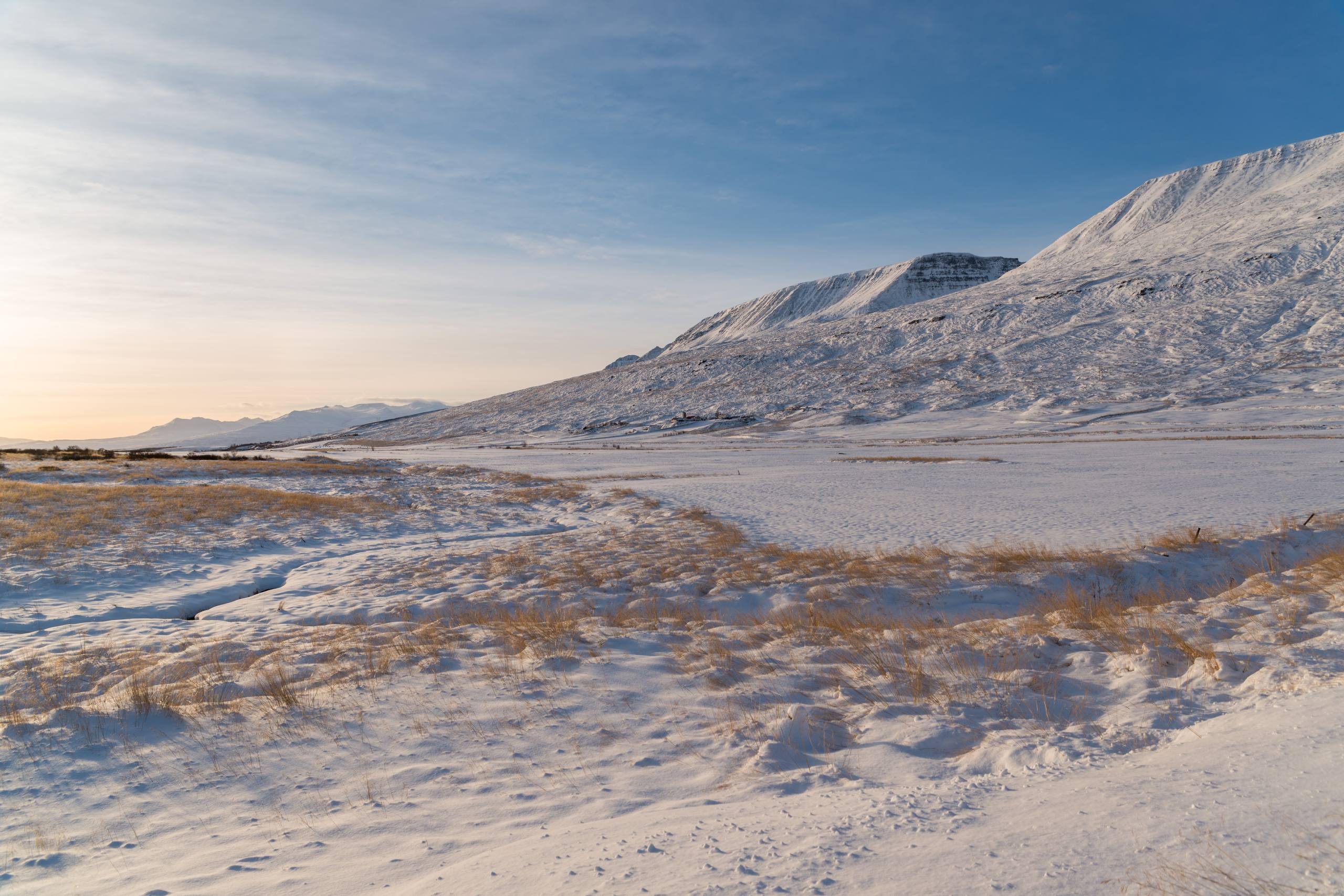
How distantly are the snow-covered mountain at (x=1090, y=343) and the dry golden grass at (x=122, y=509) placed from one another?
6846 centimetres

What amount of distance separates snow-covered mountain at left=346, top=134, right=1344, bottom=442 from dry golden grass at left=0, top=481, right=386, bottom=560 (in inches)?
2695

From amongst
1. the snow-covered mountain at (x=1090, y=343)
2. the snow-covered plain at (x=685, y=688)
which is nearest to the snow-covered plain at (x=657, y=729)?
the snow-covered plain at (x=685, y=688)

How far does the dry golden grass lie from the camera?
50.3 ft

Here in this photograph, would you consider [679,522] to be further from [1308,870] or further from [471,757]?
[1308,870]

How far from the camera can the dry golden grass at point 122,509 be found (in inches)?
603

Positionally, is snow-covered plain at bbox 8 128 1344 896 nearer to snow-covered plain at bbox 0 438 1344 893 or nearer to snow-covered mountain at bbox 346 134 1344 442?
snow-covered plain at bbox 0 438 1344 893

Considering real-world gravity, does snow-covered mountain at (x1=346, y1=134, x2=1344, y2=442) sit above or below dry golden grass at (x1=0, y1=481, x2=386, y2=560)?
above

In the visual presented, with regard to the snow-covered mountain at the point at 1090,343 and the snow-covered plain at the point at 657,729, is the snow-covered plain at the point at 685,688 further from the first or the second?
the snow-covered mountain at the point at 1090,343

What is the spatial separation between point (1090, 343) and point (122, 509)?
11055 centimetres

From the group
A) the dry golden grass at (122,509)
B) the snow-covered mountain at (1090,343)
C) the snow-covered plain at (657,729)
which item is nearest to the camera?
the snow-covered plain at (657,729)

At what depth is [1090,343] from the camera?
95438mm

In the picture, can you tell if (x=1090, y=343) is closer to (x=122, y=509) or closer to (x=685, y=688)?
(x=685, y=688)

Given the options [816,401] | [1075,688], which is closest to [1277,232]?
[816,401]

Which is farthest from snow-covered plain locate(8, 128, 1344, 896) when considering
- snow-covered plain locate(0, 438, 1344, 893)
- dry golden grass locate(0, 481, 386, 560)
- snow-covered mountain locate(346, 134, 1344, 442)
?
snow-covered mountain locate(346, 134, 1344, 442)
